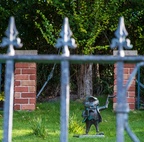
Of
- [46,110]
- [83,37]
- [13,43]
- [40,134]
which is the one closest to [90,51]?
[83,37]

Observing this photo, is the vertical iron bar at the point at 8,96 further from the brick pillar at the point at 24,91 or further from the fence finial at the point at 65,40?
the brick pillar at the point at 24,91

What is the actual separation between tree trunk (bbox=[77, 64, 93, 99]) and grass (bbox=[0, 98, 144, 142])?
18.2 inches

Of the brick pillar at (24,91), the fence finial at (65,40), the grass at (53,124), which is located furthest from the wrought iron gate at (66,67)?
the brick pillar at (24,91)

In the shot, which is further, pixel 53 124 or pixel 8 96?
pixel 53 124

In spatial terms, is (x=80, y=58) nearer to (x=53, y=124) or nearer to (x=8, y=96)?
(x=8, y=96)

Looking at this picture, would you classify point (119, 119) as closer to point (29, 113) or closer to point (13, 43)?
point (13, 43)

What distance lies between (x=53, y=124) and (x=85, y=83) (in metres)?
2.82

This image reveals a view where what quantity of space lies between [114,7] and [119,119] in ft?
22.7

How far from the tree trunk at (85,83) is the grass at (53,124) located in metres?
0.46

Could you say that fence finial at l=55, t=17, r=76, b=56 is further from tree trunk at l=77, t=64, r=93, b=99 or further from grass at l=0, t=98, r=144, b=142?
tree trunk at l=77, t=64, r=93, b=99

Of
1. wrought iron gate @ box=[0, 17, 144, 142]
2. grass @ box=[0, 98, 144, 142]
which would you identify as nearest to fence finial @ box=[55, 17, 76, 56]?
wrought iron gate @ box=[0, 17, 144, 142]

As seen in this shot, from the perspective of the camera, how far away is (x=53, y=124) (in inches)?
267

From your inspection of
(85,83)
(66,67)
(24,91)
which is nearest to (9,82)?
(66,67)

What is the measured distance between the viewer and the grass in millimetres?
5660
